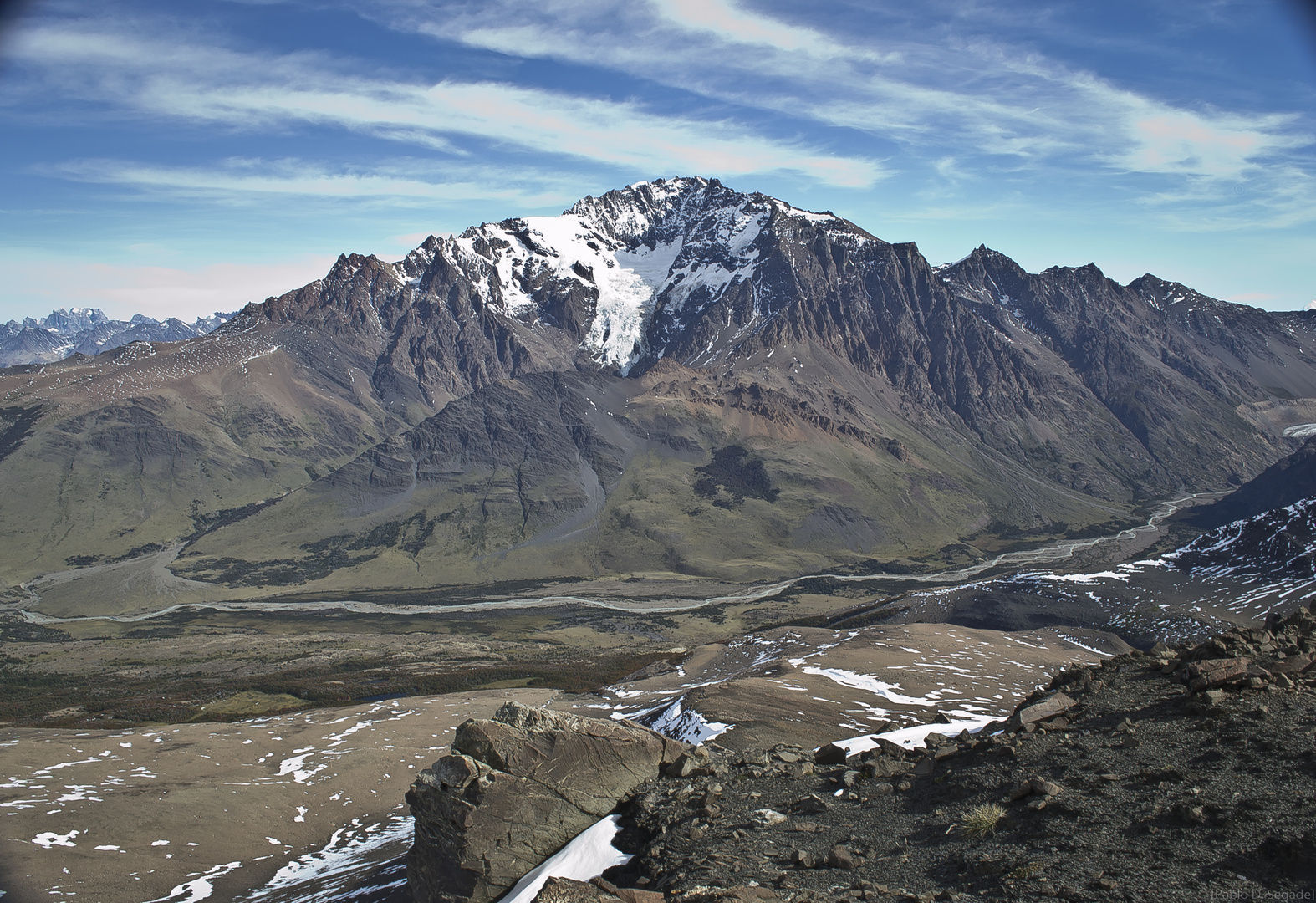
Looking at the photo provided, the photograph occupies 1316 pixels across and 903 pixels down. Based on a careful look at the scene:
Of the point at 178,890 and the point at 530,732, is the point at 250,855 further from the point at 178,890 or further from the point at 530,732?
the point at 530,732

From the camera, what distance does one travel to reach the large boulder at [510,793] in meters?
26.1

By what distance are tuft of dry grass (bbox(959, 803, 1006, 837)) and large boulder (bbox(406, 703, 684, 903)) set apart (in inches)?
498

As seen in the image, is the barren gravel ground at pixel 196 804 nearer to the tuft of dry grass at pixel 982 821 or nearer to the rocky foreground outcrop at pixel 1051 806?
the rocky foreground outcrop at pixel 1051 806

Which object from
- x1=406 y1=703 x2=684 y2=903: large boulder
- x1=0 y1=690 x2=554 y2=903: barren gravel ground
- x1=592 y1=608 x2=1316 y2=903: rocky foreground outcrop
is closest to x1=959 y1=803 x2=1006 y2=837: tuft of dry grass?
x1=592 y1=608 x2=1316 y2=903: rocky foreground outcrop

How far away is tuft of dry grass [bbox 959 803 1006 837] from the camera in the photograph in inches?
793

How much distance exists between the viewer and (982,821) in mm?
20156

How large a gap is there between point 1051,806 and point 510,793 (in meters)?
16.9

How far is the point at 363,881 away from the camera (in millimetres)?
37312

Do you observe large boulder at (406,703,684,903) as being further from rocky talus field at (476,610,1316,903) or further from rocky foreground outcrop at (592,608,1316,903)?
rocky foreground outcrop at (592,608,1316,903)

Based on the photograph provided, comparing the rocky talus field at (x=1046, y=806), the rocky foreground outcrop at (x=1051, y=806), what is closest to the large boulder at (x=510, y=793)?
the rocky talus field at (x=1046, y=806)

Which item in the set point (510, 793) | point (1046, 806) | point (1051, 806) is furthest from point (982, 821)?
point (510, 793)

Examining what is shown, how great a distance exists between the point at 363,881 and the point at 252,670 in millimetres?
113621

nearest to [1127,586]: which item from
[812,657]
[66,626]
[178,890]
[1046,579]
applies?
[1046,579]

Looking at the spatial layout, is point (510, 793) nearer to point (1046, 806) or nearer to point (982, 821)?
point (982, 821)
